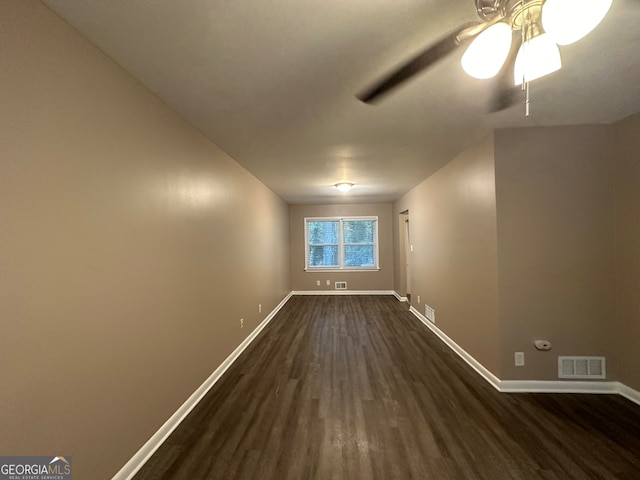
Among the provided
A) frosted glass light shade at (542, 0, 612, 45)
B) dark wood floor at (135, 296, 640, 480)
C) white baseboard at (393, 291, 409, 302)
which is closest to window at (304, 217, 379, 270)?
white baseboard at (393, 291, 409, 302)

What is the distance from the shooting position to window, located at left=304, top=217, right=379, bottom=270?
22.3ft

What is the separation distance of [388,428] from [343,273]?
488cm

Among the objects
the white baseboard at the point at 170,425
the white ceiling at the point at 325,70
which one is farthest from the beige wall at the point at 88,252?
the white ceiling at the point at 325,70

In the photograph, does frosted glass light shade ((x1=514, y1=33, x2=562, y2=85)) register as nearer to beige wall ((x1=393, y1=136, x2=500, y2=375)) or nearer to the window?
beige wall ((x1=393, y1=136, x2=500, y2=375))

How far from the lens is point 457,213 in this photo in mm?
3100

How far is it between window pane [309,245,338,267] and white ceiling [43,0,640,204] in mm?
4266

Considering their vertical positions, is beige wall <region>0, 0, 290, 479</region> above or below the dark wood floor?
above

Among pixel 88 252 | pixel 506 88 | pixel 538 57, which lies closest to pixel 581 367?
pixel 506 88

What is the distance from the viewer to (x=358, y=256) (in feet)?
22.3

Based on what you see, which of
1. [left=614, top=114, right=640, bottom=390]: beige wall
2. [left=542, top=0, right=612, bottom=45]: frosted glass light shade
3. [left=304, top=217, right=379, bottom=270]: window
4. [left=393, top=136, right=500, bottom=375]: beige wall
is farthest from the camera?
[left=304, top=217, right=379, bottom=270]: window

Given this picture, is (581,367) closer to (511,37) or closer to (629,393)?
(629,393)

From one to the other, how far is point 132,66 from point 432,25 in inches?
62.7

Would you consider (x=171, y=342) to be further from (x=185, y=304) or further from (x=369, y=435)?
(x=369, y=435)

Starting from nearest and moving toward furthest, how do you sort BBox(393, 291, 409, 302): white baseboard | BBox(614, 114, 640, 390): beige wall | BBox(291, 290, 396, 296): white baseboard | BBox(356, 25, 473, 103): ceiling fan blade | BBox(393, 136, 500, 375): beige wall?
BBox(356, 25, 473, 103): ceiling fan blade < BBox(614, 114, 640, 390): beige wall < BBox(393, 136, 500, 375): beige wall < BBox(393, 291, 409, 302): white baseboard < BBox(291, 290, 396, 296): white baseboard
